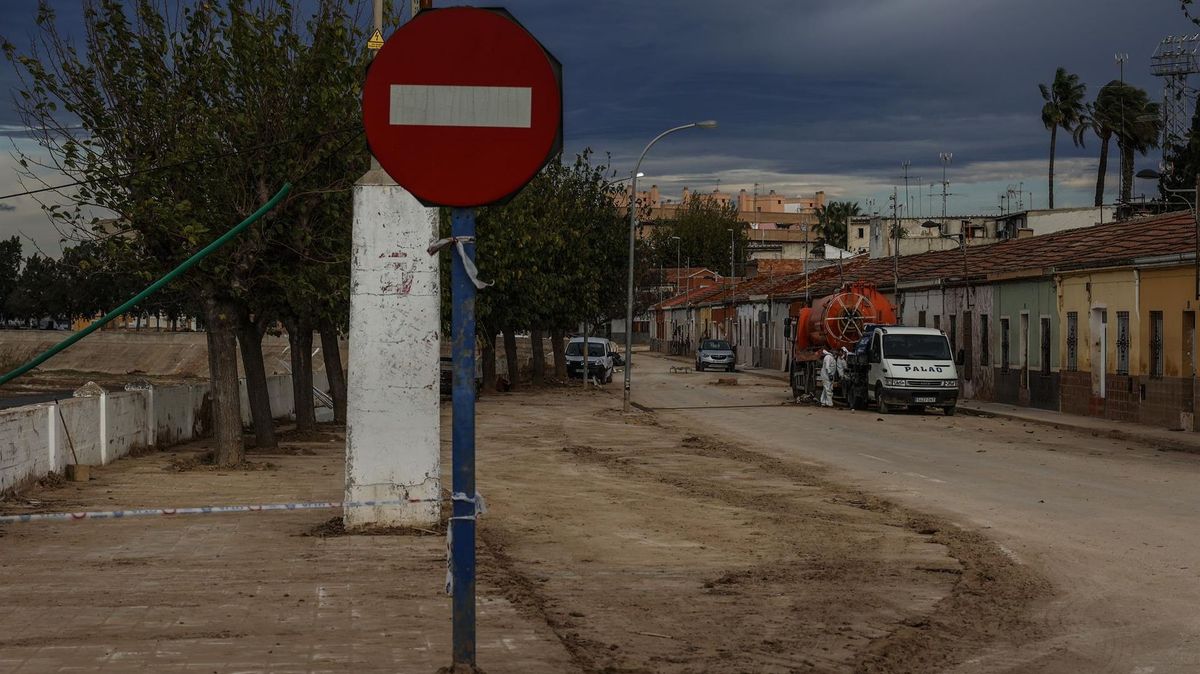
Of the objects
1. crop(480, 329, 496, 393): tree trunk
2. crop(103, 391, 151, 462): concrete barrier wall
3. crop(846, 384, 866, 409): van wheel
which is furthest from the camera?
crop(480, 329, 496, 393): tree trunk

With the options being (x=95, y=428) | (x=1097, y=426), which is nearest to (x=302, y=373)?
(x=95, y=428)

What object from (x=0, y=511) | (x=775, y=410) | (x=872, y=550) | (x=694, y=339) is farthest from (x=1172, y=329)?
(x=694, y=339)

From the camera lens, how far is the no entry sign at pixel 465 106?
5078mm

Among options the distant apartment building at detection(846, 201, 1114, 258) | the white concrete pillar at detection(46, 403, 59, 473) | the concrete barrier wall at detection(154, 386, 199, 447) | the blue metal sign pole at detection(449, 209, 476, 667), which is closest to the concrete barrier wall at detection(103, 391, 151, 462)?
the concrete barrier wall at detection(154, 386, 199, 447)

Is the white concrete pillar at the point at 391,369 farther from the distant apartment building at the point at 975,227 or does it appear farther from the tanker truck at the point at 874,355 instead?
the distant apartment building at the point at 975,227

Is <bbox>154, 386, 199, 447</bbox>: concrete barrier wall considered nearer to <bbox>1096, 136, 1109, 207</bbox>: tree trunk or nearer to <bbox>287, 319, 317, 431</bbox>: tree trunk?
<bbox>287, 319, 317, 431</bbox>: tree trunk

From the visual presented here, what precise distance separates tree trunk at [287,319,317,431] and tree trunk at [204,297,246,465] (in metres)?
7.58

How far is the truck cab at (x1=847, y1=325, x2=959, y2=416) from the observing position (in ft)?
125

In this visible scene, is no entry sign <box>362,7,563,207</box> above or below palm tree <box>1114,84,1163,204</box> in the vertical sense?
below

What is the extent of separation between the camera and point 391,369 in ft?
42.4

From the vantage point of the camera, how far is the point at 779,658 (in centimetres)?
798

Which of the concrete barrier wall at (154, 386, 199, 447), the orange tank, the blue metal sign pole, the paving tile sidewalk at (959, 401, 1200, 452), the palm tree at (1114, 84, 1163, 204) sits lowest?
the paving tile sidewalk at (959, 401, 1200, 452)

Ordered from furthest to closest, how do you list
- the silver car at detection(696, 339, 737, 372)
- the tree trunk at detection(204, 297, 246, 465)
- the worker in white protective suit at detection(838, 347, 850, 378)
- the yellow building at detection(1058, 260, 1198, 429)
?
the silver car at detection(696, 339, 737, 372)
the worker in white protective suit at detection(838, 347, 850, 378)
the yellow building at detection(1058, 260, 1198, 429)
the tree trunk at detection(204, 297, 246, 465)

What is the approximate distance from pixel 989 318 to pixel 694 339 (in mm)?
71994
